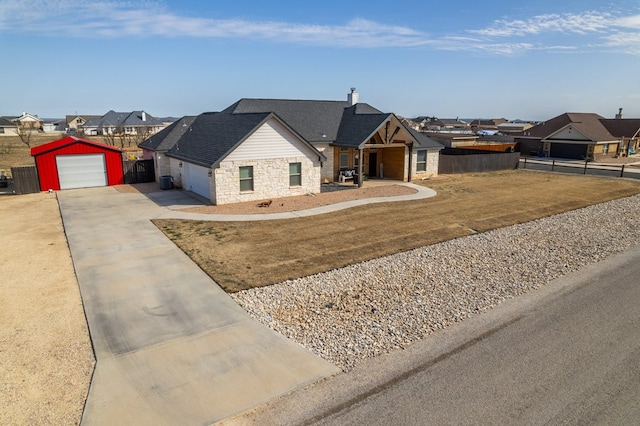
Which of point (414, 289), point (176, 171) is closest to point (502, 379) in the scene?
point (414, 289)

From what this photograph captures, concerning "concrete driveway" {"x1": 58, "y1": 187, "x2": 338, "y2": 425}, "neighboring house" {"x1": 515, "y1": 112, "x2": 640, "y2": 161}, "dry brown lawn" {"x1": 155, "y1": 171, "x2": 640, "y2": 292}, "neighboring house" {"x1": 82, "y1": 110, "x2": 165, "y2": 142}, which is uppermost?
"neighboring house" {"x1": 82, "y1": 110, "x2": 165, "y2": 142}

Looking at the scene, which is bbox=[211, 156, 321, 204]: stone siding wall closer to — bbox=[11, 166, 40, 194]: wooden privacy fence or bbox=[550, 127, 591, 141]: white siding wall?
bbox=[11, 166, 40, 194]: wooden privacy fence

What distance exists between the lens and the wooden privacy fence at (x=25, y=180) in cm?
2370

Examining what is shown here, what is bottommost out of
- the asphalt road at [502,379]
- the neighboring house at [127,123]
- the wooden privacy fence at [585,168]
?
the asphalt road at [502,379]

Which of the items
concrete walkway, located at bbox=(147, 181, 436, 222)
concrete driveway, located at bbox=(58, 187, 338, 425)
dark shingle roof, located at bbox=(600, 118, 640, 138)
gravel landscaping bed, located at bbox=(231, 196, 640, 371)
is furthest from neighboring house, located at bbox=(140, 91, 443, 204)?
dark shingle roof, located at bbox=(600, 118, 640, 138)

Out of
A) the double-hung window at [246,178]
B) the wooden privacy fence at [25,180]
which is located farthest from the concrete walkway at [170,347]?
the wooden privacy fence at [25,180]

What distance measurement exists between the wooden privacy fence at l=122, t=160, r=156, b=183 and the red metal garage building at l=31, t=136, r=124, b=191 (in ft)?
1.23

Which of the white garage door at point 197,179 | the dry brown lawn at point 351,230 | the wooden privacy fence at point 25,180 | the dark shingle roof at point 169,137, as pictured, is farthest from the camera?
the dark shingle roof at point 169,137

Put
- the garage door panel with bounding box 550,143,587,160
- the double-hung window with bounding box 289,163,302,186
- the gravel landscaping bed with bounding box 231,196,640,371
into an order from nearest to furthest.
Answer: the gravel landscaping bed with bounding box 231,196,640,371 < the double-hung window with bounding box 289,163,302,186 < the garage door panel with bounding box 550,143,587,160

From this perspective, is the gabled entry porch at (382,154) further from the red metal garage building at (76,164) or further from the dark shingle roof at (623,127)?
the dark shingle roof at (623,127)

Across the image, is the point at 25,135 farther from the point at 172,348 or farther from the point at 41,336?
the point at 172,348

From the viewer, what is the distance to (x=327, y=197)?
23.2 meters

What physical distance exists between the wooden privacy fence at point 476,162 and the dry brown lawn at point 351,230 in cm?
691

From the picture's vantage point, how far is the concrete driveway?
21.6 ft
